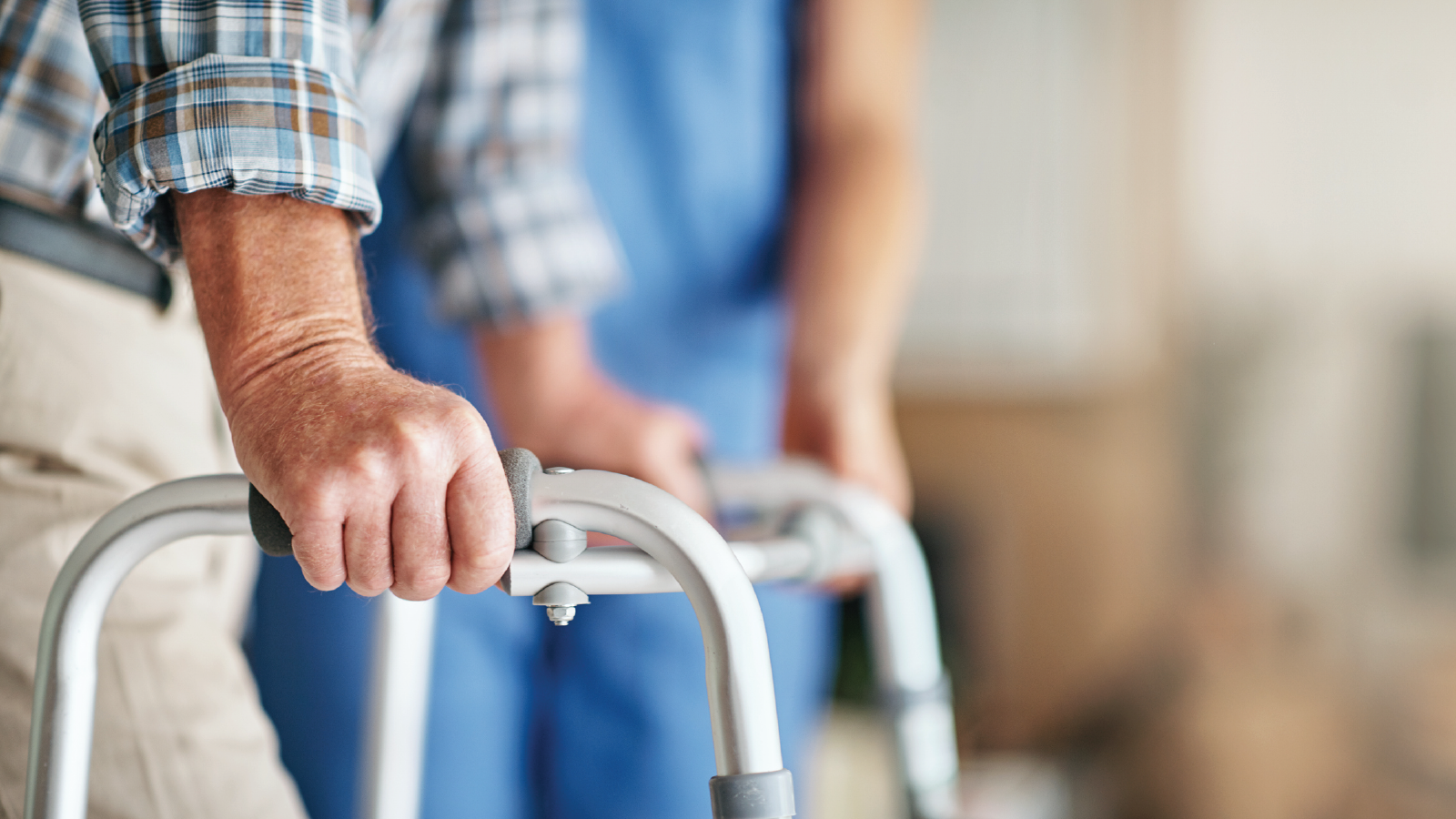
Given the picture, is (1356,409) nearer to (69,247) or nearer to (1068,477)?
(1068,477)

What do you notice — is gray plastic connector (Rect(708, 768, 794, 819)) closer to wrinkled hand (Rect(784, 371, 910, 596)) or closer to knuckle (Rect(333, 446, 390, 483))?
knuckle (Rect(333, 446, 390, 483))

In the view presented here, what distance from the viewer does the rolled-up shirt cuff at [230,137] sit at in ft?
1.04

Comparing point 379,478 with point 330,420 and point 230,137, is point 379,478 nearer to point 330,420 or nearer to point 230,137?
point 330,420

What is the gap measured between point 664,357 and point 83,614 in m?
0.55

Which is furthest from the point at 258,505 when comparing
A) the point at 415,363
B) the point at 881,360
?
the point at 881,360

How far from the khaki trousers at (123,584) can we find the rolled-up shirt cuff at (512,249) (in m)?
0.29

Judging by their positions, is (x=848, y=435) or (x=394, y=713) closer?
(x=394, y=713)

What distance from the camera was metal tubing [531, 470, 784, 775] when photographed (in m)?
0.32

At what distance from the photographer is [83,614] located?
35 cm

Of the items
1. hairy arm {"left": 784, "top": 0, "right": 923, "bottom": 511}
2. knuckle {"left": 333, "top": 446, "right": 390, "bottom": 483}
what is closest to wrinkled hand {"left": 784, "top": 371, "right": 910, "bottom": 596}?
hairy arm {"left": 784, "top": 0, "right": 923, "bottom": 511}

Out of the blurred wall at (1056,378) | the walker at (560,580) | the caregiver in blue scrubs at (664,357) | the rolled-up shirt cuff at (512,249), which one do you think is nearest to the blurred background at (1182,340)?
the blurred wall at (1056,378)

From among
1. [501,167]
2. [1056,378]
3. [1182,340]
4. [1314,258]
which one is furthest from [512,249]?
[1314,258]

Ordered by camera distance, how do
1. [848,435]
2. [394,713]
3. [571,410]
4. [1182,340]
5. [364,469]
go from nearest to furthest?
[364,469] < [394,713] < [571,410] < [848,435] < [1182,340]

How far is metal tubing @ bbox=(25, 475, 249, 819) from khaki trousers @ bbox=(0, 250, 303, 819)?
44mm
